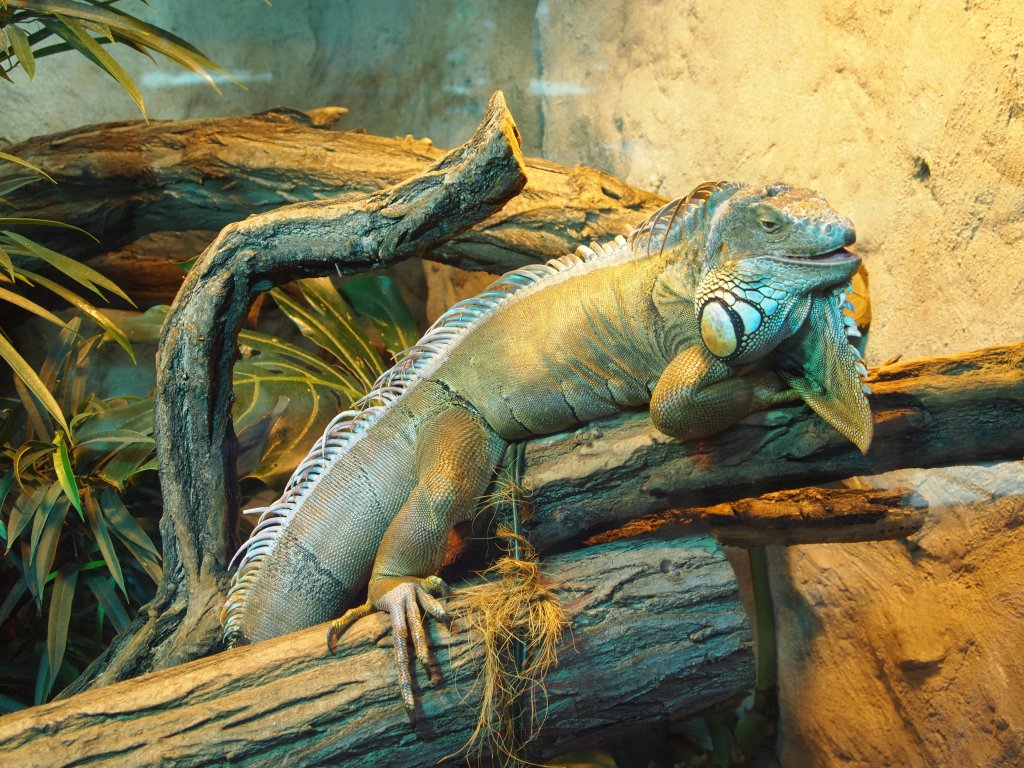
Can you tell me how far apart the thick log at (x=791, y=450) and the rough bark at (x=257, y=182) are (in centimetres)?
167

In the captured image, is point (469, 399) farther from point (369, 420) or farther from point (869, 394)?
point (869, 394)

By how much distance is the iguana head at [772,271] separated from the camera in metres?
2.12

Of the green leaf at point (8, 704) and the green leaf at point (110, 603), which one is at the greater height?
the green leaf at point (110, 603)

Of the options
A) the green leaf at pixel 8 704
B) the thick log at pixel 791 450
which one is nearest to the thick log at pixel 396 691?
the thick log at pixel 791 450

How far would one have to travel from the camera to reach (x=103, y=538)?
331 centimetres

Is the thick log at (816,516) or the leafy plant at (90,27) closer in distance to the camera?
the thick log at (816,516)

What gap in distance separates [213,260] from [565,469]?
1.39 m

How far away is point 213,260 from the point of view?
264 cm

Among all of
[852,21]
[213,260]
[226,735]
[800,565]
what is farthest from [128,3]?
[800,565]

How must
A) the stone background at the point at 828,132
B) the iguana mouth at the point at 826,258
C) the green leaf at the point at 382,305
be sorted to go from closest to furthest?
the iguana mouth at the point at 826,258
the stone background at the point at 828,132
the green leaf at the point at 382,305

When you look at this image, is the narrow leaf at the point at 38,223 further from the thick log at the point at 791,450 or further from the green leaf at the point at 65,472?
the thick log at the point at 791,450

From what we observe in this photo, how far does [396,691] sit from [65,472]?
1873 mm

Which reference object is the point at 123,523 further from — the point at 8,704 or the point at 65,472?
the point at 8,704

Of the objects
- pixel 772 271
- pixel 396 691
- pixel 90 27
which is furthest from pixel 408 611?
pixel 90 27
